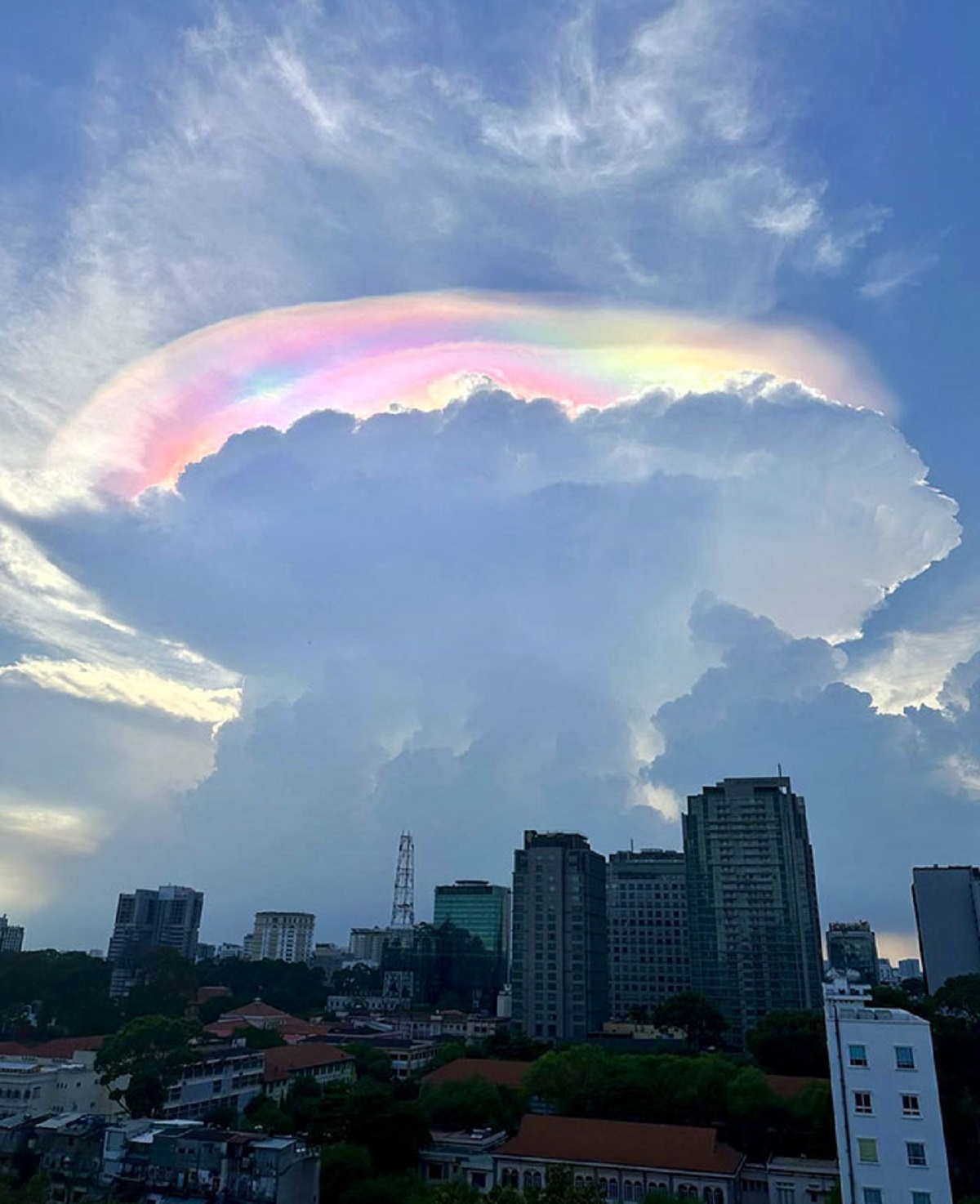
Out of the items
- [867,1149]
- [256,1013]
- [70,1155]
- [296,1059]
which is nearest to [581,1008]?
[256,1013]

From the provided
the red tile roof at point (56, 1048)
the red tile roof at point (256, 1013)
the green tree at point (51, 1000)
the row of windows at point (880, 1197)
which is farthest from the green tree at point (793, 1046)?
the green tree at point (51, 1000)

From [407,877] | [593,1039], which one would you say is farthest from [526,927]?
[407,877]

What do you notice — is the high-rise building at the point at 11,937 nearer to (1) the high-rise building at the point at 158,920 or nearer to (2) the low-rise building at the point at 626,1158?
(1) the high-rise building at the point at 158,920

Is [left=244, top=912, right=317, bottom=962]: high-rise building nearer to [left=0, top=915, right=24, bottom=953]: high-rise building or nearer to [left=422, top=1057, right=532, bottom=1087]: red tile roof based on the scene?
[left=0, top=915, right=24, bottom=953]: high-rise building

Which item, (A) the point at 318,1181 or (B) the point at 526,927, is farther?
(B) the point at 526,927

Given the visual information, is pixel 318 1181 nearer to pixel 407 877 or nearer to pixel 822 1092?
pixel 822 1092

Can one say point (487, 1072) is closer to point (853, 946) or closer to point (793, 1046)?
point (793, 1046)
